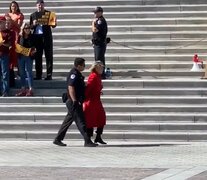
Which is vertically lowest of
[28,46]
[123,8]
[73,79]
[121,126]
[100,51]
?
[121,126]

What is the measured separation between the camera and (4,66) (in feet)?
65.1

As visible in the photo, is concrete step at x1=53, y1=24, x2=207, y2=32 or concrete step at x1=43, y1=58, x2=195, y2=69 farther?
concrete step at x1=53, y1=24, x2=207, y2=32

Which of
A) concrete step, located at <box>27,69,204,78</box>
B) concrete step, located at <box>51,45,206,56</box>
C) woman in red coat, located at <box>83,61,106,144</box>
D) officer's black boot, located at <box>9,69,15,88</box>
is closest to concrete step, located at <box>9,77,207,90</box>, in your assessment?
concrete step, located at <box>27,69,204,78</box>

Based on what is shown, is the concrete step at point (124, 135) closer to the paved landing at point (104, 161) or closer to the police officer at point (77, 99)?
the paved landing at point (104, 161)

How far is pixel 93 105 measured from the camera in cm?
1712

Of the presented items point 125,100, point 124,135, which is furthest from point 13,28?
point 124,135

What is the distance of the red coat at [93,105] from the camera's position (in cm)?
1703

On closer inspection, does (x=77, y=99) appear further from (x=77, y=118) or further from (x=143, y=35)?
(x=143, y=35)

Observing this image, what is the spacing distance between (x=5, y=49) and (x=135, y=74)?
10.6 ft

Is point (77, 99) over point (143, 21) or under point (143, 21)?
under

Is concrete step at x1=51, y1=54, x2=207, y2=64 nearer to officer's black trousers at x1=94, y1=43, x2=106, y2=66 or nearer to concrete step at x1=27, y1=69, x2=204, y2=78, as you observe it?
concrete step at x1=27, y1=69, x2=204, y2=78

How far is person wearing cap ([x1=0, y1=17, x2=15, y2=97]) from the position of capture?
Result: 19844mm

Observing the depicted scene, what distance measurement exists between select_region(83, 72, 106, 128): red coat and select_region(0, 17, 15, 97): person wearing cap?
330cm

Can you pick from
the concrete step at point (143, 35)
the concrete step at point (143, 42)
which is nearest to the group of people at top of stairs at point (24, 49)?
the concrete step at point (143, 42)
